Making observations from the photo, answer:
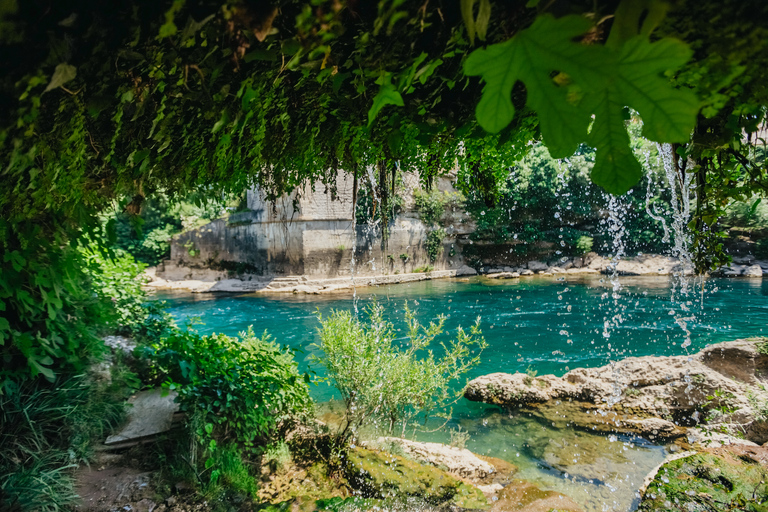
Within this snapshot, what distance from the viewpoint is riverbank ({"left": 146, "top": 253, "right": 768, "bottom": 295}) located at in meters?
20.5

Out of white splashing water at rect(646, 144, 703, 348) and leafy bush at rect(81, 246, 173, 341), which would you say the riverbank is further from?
leafy bush at rect(81, 246, 173, 341)

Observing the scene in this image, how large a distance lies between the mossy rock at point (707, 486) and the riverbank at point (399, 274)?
15.9m

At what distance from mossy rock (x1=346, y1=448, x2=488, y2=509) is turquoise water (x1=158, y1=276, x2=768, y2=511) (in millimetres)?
1282

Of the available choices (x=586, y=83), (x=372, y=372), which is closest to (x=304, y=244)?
(x=372, y=372)

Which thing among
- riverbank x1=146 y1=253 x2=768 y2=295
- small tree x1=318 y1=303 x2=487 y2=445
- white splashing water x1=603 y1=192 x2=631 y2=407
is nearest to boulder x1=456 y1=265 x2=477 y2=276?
riverbank x1=146 y1=253 x2=768 y2=295

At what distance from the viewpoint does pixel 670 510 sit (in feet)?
11.0

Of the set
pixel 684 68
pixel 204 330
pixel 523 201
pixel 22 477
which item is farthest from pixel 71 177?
pixel 523 201

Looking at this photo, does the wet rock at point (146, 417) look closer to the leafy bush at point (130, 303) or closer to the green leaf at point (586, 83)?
the leafy bush at point (130, 303)

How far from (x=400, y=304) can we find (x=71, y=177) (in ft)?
49.7

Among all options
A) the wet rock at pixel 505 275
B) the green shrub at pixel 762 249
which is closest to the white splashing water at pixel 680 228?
the green shrub at pixel 762 249

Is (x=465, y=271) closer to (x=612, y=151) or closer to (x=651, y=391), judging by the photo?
(x=651, y=391)

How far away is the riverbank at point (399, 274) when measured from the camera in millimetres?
20469

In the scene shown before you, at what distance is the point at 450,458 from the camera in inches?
199

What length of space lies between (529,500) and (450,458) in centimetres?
100
